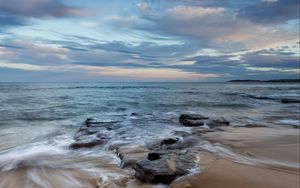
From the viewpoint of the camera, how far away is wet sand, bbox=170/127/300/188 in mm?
4824

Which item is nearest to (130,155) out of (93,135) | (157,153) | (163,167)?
(157,153)

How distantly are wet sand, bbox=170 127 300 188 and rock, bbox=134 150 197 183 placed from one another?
0.57 ft

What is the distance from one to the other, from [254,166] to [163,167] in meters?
2.07

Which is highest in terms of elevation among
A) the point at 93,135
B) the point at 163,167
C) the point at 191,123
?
the point at 163,167

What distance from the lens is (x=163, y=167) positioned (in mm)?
5070

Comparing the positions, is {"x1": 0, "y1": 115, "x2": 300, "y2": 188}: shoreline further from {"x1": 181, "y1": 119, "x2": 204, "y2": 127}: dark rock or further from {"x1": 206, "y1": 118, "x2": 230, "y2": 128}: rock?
{"x1": 181, "y1": 119, "x2": 204, "y2": 127}: dark rock

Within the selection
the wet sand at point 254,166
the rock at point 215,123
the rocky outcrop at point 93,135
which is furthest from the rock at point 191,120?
the rocky outcrop at point 93,135

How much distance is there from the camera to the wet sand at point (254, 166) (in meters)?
4.82

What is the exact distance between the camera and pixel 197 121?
11.9 m

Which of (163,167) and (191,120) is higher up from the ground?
A: (163,167)

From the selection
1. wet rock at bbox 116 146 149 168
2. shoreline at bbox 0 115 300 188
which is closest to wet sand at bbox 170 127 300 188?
shoreline at bbox 0 115 300 188

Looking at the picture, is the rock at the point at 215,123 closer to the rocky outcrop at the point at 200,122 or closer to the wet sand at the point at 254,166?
the rocky outcrop at the point at 200,122

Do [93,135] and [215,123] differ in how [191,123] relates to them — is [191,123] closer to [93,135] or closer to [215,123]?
[215,123]

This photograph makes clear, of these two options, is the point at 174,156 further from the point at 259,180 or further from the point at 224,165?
the point at 259,180
